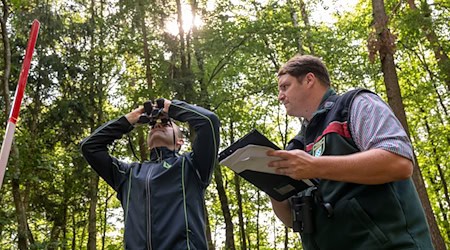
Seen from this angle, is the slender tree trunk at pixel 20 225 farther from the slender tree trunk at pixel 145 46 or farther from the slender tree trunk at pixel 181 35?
the slender tree trunk at pixel 181 35

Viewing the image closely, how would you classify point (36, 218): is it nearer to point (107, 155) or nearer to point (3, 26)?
point (3, 26)

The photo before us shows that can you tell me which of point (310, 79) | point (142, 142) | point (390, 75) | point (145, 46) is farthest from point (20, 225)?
point (310, 79)

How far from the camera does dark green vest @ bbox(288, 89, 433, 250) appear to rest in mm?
1521

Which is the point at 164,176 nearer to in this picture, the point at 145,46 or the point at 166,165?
the point at 166,165

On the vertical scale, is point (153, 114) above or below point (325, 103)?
above

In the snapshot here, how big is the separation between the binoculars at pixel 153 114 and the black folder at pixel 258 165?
4.35 ft

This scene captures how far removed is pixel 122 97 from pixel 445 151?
1225 centimetres

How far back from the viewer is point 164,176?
286 centimetres

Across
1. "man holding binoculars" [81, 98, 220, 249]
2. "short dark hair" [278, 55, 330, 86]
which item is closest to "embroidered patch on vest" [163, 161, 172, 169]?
"man holding binoculars" [81, 98, 220, 249]

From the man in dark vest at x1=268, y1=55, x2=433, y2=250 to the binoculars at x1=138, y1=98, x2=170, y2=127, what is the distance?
4.72 feet

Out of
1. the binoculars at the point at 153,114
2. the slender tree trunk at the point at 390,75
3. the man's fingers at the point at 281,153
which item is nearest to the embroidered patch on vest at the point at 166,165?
the binoculars at the point at 153,114

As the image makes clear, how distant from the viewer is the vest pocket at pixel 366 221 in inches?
59.7

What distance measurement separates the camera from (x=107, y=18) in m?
12.3

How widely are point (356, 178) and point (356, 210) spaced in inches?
6.3
